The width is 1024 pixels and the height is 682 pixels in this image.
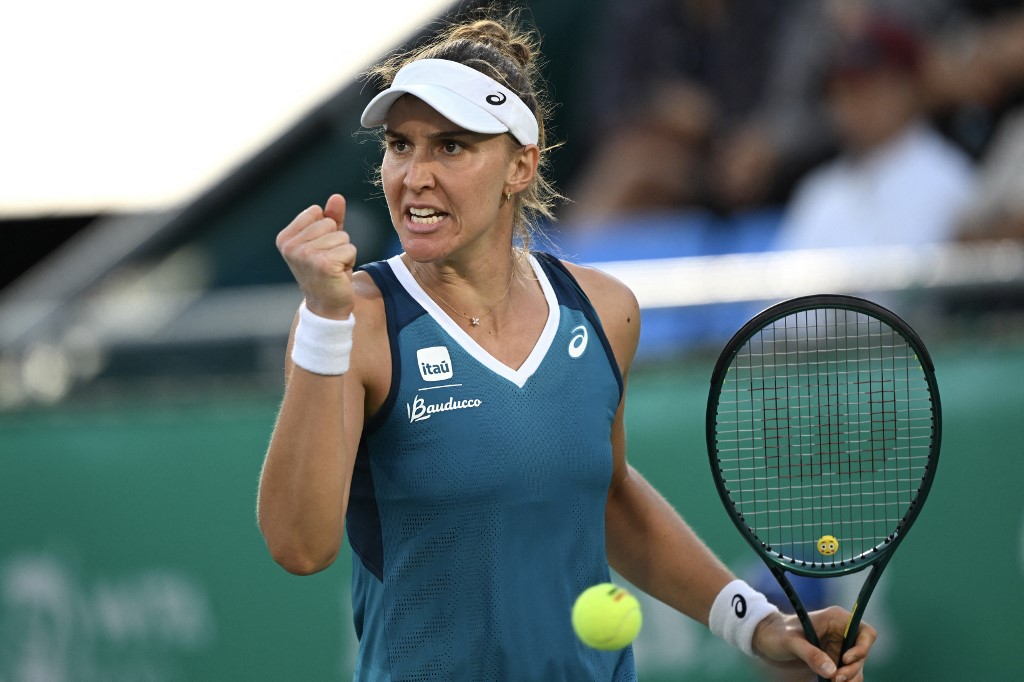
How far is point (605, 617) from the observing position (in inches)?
91.0

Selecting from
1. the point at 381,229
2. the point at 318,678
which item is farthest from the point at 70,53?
the point at 318,678

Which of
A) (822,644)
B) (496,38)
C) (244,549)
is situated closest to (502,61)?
(496,38)

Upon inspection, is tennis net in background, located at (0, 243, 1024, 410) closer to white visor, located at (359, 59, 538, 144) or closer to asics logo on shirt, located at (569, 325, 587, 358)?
asics logo on shirt, located at (569, 325, 587, 358)

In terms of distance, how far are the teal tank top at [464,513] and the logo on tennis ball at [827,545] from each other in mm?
452

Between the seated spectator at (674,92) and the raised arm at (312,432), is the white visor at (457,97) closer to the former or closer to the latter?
the raised arm at (312,432)

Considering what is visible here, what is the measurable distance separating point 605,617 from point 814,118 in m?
3.98

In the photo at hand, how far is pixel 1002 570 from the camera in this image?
13.9 feet

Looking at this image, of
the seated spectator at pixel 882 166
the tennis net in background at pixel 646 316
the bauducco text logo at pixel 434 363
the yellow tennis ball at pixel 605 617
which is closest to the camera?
the yellow tennis ball at pixel 605 617

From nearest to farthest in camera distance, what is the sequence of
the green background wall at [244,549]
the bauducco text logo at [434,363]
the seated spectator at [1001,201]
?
the bauducco text logo at [434,363] < the green background wall at [244,549] < the seated spectator at [1001,201]

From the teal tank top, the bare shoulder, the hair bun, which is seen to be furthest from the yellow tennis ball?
the hair bun

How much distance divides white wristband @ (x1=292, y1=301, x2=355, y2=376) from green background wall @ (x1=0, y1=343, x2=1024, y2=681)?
→ 2.20 m

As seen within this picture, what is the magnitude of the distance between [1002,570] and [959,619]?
0.19m

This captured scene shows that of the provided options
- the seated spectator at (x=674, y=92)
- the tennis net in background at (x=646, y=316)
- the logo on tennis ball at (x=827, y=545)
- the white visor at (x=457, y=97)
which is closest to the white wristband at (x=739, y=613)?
the logo on tennis ball at (x=827, y=545)

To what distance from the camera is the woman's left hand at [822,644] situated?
2.53 m
